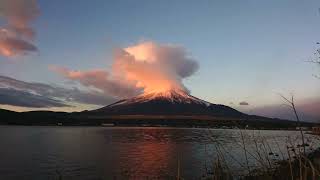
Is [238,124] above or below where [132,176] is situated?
above

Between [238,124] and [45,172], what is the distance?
3536cm

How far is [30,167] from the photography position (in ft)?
140

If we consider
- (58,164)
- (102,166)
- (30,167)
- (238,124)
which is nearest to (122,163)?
(102,166)

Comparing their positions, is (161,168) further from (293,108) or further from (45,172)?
(293,108)

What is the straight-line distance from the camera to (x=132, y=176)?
36.9 m

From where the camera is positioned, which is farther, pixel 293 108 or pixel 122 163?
pixel 122 163

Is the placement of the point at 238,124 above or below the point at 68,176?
above

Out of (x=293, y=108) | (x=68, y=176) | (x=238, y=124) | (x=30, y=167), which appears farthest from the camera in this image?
(x=30, y=167)

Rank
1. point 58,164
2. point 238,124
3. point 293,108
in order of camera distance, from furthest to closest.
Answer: point 58,164 → point 238,124 → point 293,108

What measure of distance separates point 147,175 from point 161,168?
6525mm

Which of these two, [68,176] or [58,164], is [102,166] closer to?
[58,164]

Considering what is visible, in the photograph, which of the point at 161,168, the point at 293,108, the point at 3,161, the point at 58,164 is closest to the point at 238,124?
the point at 293,108

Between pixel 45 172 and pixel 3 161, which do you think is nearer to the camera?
pixel 45 172

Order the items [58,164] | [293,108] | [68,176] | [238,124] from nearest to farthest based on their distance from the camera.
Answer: [293,108]
[238,124]
[68,176]
[58,164]
